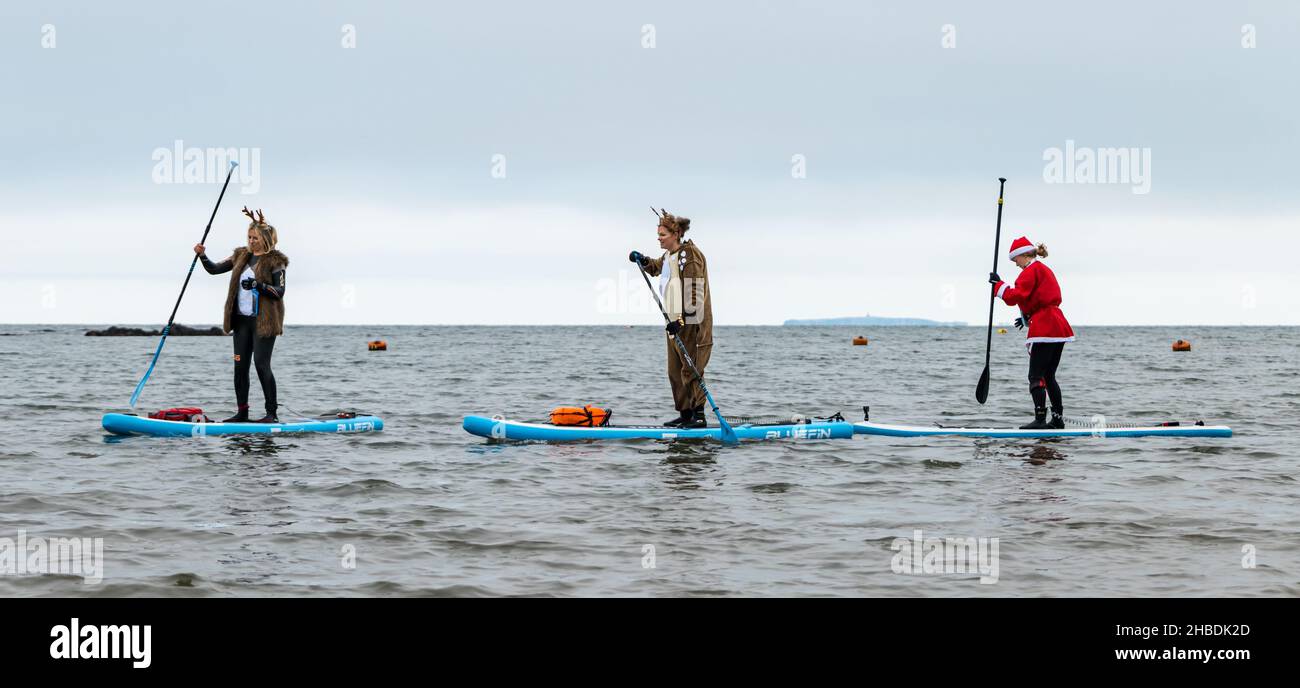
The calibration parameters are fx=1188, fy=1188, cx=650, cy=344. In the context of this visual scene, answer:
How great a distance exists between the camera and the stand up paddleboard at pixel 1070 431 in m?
14.7

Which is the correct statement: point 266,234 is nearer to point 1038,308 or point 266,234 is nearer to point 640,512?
point 640,512

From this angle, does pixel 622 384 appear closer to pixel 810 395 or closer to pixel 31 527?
pixel 810 395

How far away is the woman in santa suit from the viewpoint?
14.5 metres

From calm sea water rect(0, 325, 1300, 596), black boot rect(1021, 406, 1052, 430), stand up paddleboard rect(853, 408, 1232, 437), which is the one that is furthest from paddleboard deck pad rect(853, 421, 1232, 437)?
calm sea water rect(0, 325, 1300, 596)

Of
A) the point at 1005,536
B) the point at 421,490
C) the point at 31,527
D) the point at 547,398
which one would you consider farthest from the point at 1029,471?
the point at 547,398

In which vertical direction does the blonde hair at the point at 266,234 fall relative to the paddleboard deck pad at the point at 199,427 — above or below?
above

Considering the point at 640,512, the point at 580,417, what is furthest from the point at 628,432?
the point at 640,512

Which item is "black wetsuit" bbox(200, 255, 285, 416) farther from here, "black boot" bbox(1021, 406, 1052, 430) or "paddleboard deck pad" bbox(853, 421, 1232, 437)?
"black boot" bbox(1021, 406, 1052, 430)

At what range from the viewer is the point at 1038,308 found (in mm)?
14633

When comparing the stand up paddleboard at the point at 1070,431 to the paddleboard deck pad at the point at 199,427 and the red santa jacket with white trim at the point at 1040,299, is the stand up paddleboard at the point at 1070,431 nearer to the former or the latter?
the red santa jacket with white trim at the point at 1040,299

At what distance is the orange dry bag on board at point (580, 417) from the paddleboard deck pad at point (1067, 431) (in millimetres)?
3197
